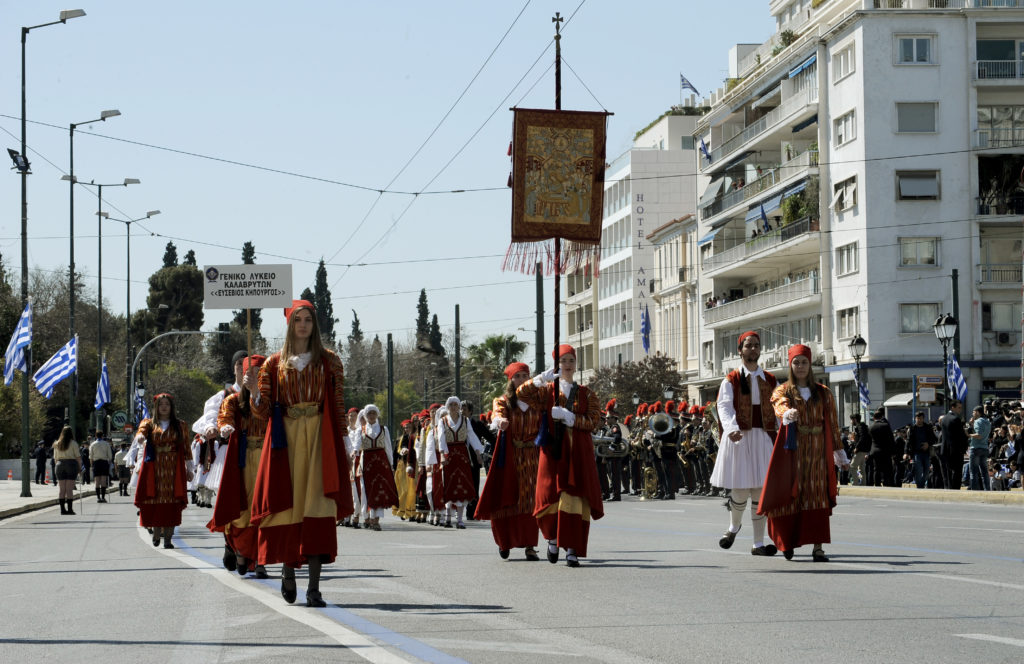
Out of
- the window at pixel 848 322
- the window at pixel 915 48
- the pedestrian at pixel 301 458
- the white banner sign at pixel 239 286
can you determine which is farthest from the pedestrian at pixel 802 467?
the window at pixel 915 48

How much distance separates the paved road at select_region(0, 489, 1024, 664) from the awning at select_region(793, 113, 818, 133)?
4715 cm

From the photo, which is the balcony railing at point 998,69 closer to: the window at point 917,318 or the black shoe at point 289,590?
the window at point 917,318

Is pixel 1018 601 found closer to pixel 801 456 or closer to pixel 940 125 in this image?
pixel 801 456

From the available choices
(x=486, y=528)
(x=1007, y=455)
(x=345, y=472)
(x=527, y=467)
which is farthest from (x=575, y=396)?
(x=1007, y=455)

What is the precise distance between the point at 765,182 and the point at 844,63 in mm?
9377

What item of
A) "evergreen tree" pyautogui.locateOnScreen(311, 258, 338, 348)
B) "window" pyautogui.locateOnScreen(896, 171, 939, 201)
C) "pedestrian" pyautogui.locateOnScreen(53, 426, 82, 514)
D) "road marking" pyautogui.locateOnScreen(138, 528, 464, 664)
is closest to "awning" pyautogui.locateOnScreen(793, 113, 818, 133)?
"window" pyautogui.locateOnScreen(896, 171, 939, 201)

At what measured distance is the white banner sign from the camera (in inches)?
1156

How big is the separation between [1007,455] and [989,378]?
1098 inches

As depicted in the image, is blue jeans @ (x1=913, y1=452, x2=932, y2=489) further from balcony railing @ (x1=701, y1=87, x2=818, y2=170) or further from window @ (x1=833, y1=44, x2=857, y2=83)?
balcony railing @ (x1=701, y1=87, x2=818, y2=170)

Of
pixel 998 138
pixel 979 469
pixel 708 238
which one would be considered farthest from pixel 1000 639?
pixel 708 238

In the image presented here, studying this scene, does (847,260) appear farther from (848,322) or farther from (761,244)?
(761,244)

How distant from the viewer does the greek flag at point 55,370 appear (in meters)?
38.8

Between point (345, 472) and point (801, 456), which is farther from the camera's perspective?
point (801, 456)

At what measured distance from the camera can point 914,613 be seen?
9.07m
